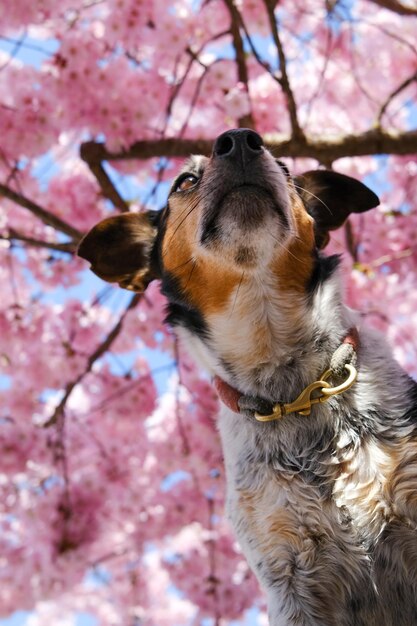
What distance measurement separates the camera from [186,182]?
2.99 m

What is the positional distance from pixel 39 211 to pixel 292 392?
2288mm

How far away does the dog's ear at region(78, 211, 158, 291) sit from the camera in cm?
313

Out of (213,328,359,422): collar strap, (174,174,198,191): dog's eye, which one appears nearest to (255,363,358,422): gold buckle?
(213,328,359,422): collar strap

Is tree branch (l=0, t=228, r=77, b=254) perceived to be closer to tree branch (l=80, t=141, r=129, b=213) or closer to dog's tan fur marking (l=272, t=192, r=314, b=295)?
tree branch (l=80, t=141, r=129, b=213)

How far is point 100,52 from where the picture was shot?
4879 mm

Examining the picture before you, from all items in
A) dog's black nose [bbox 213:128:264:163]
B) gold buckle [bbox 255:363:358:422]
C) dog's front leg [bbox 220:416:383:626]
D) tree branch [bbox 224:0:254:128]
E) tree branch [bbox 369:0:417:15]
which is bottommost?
dog's front leg [bbox 220:416:383:626]

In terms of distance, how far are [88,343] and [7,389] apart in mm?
746

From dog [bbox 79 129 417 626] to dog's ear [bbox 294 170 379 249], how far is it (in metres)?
0.01

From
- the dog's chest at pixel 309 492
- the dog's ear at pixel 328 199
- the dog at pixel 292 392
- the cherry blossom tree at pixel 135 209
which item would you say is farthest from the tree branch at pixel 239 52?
the dog's chest at pixel 309 492

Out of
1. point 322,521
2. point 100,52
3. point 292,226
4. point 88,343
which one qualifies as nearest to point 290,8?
point 100,52

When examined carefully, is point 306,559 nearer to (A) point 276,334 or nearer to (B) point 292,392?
(B) point 292,392

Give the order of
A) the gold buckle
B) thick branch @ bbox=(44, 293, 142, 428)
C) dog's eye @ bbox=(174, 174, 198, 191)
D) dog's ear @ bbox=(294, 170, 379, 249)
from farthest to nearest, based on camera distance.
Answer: thick branch @ bbox=(44, 293, 142, 428) → dog's ear @ bbox=(294, 170, 379, 249) → dog's eye @ bbox=(174, 174, 198, 191) → the gold buckle

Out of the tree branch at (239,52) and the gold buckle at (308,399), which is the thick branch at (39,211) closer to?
the tree branch at (239,52)

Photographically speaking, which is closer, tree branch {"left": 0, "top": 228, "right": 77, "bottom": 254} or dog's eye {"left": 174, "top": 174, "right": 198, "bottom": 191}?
dog's eye {"left": 174, "top": 174, "right": 198, "bottom": 191}
